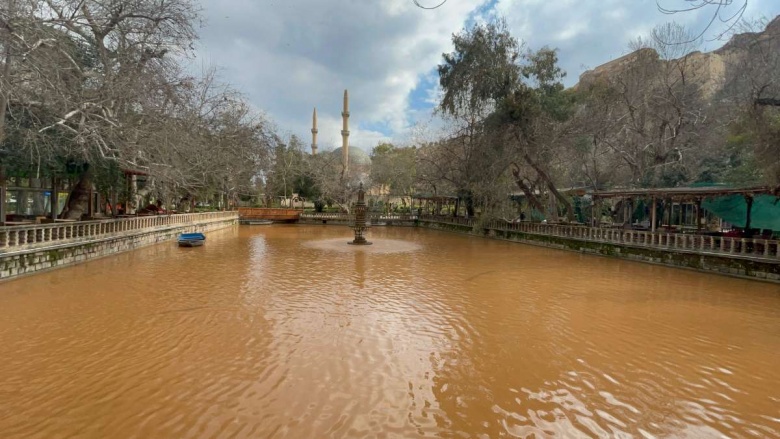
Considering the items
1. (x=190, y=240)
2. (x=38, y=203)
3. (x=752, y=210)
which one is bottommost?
(x=190, y=240)

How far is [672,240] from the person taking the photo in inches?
644

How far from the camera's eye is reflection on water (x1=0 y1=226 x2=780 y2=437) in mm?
4574

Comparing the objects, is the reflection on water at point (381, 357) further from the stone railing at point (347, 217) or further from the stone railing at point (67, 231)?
the stone railing at point (347, 217)

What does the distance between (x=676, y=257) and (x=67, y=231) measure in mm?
22796

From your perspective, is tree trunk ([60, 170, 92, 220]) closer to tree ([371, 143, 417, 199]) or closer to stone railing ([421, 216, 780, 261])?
stone railing ([421, 216, 780, 261])

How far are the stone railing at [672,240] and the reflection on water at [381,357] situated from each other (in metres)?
1.49

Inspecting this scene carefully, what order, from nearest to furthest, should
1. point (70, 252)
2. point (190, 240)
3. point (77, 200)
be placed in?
point (70, 252), point (77, 200), point (190, 240)

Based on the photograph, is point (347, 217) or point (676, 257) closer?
point (676, 257)

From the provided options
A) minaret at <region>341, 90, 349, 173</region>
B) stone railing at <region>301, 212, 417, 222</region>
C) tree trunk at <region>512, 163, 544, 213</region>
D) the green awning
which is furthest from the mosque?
the green awning

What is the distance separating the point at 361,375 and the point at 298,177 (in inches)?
1687

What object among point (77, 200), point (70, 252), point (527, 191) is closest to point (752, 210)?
point (527, 191)

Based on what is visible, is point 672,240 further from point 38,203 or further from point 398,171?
point 398,171

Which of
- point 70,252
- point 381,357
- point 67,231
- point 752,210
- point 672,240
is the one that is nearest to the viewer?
point 381,357

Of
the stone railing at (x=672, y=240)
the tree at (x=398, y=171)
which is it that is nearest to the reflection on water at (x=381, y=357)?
the stone railing at (x=672, y=240)
